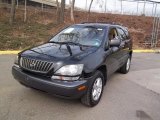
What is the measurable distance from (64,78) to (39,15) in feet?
61.1

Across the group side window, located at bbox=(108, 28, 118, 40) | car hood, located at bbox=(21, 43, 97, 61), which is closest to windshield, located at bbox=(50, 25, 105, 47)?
side window, located at bbox=(108, 28, 118, 40)

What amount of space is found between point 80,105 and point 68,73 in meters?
0.93

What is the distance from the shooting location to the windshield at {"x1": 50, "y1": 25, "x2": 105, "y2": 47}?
5445mm

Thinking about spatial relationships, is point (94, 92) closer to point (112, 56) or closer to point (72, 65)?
point (72, 65)

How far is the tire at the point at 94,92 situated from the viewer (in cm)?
457

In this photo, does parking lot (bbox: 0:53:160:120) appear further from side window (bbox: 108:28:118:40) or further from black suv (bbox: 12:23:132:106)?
side window (bbox: 108:28:118:40)

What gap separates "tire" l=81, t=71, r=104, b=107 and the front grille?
90 centimetres

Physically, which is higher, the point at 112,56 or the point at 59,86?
the point at 112,56

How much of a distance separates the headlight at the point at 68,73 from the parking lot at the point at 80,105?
72cm

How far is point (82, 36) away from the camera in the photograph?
224 inches

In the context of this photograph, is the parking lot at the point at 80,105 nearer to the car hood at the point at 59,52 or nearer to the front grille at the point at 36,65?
the front grille at the point at 36,65

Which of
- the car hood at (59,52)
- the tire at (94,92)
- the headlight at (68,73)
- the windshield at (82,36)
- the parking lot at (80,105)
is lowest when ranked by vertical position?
the parking lot at (80,105)

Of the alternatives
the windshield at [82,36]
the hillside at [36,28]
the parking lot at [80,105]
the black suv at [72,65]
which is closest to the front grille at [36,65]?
the black suv at [72,65]

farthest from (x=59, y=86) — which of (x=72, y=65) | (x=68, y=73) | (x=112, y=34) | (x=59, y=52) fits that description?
(x=112, y=34)
